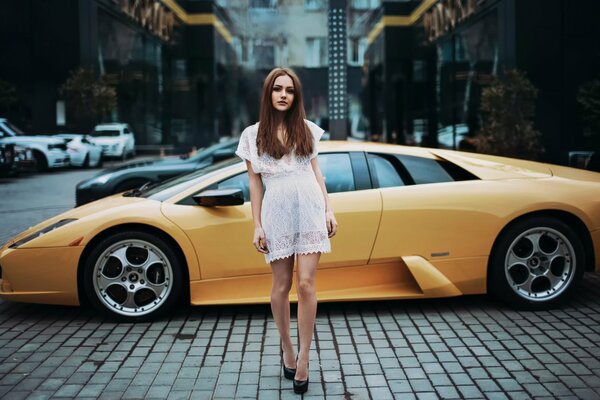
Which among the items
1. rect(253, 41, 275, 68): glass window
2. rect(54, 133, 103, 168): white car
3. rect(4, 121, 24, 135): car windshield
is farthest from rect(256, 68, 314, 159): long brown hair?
rect(253, 41, 275, 68): glass window

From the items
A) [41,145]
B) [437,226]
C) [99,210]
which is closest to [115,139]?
[41,145]

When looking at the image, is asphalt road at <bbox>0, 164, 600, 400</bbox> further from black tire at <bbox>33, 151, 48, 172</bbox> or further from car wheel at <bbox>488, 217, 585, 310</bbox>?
black tire at <bbox>33, 151, 48, 172</bbox>

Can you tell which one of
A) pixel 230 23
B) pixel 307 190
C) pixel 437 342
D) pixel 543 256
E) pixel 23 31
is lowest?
pixel 437 342

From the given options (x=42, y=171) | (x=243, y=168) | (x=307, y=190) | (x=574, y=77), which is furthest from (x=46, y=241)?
(x=574, y=77)

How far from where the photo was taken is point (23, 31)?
37.3ft

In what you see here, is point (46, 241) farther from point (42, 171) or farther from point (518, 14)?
point (518, 14)

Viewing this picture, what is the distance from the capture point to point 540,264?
5551 mm

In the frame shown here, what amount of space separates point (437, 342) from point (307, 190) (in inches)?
64.5

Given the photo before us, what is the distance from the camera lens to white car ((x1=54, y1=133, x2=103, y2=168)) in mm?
12219

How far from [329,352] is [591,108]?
940 cm

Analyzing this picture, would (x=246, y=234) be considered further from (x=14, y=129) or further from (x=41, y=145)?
(x=14, y=129)

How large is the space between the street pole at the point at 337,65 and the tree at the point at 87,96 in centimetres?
409

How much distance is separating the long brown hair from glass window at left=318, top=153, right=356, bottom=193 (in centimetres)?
174

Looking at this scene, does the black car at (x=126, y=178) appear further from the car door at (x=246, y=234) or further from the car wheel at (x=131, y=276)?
the car door at (x=246, y=234)
